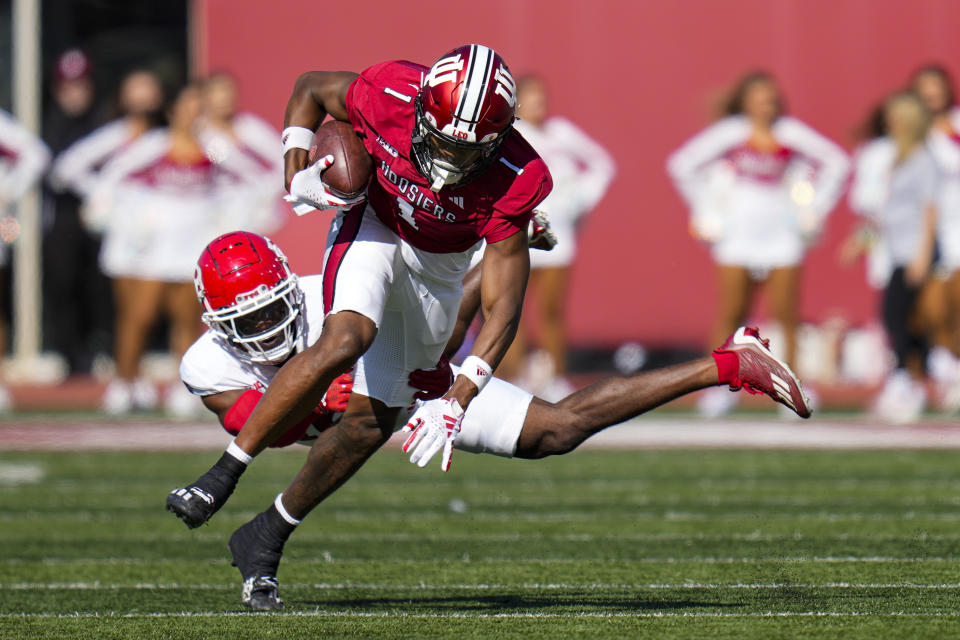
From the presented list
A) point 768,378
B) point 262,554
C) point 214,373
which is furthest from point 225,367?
point 768,378

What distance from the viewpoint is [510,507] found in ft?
23.1

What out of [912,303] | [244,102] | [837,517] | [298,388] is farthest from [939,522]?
[244,102]

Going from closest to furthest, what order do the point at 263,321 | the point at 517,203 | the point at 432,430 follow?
the point at 432,430 < the point at 517,203 < the point at 263,321

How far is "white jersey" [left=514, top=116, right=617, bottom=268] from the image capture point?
35.8ft

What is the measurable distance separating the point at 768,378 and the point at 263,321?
1533 mm

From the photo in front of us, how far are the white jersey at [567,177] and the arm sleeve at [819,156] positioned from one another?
1.29 m

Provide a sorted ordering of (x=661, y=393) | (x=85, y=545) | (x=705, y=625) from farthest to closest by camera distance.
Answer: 1. (x=85, y=545)
2. (x=661, y=393)
3. (x=705, y=625)

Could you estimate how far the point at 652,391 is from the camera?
4957mm

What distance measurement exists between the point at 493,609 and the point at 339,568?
1.03m

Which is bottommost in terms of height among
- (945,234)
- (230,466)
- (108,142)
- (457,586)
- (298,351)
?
(457,586)

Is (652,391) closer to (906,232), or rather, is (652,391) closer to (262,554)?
(262,554)

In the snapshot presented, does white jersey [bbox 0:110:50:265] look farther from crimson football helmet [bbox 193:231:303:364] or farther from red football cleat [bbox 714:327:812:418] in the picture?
red football cleat [bbox 714:327:812:418]

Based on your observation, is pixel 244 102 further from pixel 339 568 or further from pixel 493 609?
pixel 493 609

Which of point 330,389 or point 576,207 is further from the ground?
point 576,207
